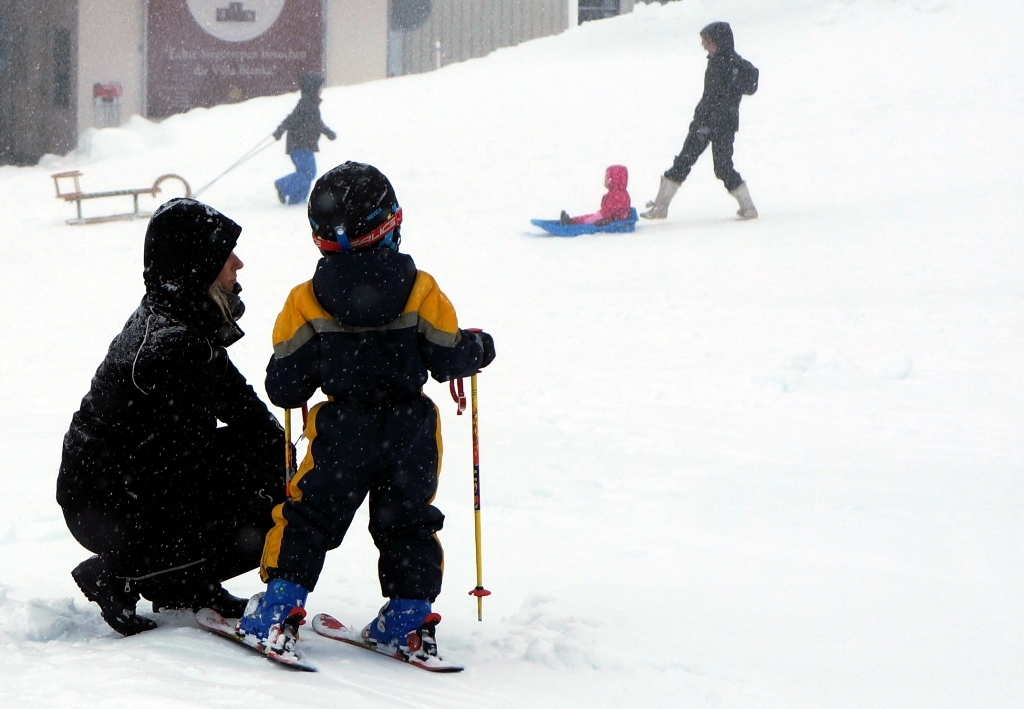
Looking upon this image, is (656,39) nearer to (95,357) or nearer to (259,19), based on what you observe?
(259,19)

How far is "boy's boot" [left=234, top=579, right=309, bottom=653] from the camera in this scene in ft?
8.79

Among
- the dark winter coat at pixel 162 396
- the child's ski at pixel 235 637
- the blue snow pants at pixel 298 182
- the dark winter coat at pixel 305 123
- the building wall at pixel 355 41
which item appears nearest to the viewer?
the child's ski at pixel 235 637

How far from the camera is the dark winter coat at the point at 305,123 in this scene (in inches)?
491

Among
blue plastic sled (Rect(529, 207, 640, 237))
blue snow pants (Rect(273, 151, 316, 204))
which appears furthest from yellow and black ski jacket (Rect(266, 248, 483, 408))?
blue snow pants (Rect(273, 151, 316, 204))

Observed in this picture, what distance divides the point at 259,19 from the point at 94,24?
9.09ft

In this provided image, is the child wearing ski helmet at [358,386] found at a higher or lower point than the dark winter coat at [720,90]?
lower

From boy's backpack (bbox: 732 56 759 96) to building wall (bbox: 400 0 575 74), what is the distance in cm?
1090

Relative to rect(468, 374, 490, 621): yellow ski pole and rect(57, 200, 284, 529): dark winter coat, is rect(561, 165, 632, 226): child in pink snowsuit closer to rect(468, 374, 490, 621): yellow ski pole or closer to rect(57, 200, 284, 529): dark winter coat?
rect(468, 374, 490, 621): yellow ski pole

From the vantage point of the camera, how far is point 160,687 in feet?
7.29

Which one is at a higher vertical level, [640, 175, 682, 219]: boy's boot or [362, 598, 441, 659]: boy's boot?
[640, 175, 682, 219]: boy's boot

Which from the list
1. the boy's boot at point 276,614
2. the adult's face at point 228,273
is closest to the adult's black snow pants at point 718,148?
the adult's face at point 228,273

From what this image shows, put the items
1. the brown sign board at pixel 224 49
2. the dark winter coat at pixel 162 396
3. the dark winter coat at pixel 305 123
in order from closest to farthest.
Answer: the dark winter coat at pixel 162 396 < the dark winter coat at pixel 305 123 < the brown sign board at pixel 224 49

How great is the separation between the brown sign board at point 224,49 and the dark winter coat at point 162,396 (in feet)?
56.8

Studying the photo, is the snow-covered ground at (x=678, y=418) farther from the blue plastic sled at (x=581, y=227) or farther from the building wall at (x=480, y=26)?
the building wall at (x=480, y=26)
